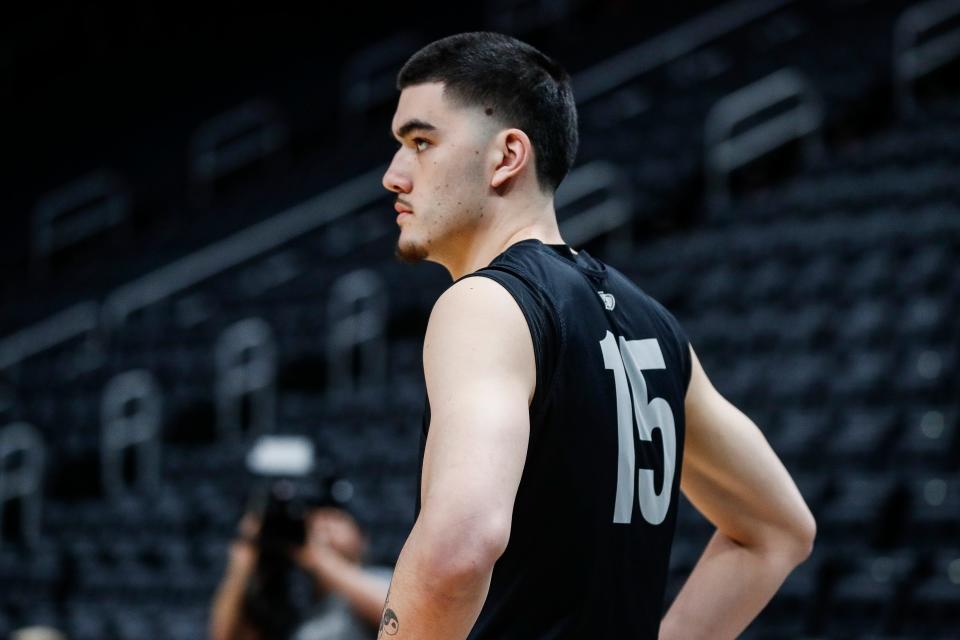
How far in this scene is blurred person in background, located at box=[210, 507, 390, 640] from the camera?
3932 millimetres

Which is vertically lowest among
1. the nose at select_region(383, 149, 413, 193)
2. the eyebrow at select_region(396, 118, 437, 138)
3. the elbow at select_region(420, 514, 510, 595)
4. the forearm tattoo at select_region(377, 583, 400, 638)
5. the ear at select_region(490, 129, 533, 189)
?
the forearm tattoo at select_region(377, 583, 400, 638)

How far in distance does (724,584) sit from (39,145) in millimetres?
13177

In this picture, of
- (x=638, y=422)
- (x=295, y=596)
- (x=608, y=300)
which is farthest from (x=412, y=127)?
(x=295, y=596)

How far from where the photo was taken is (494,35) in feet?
6.22

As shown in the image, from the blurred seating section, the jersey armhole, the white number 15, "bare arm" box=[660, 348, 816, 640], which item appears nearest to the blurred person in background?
"bare arm" box=[660, 348, 816, 640]

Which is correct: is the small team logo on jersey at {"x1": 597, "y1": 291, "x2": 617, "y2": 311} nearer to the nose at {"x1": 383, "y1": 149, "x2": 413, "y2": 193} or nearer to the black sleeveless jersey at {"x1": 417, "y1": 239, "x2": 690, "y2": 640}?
the black sleeveless jersey at {"x1": 417, "y1": 239, "x2": 690, "y2": 640}

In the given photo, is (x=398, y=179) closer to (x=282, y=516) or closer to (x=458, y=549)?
(x=458, y=549)

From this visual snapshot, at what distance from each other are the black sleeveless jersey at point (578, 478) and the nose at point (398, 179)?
17 centimetres

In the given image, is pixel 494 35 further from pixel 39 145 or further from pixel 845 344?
pixel 39 145

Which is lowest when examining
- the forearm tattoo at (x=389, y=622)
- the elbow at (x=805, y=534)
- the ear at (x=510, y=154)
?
the elbow at (x=805, y=534)

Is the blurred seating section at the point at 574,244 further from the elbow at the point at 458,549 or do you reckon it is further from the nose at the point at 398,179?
the elbow at the point at 458,549

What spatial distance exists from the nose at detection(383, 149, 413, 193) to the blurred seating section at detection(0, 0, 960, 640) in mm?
4655

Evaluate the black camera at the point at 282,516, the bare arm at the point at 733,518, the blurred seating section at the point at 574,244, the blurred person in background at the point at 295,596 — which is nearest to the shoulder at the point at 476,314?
the bare arm at the point at 733,518

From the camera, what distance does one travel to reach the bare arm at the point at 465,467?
150cm
